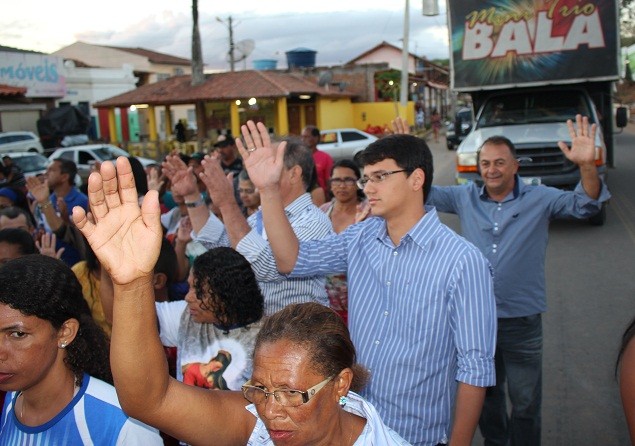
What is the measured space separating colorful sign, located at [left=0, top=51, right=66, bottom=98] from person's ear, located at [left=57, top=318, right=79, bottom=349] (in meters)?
29.4

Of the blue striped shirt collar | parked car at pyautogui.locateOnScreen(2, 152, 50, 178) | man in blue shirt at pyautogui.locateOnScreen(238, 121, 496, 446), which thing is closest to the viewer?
man in blue shirt at pyautogui.locateOnScreen(238, 121, 496, 446)

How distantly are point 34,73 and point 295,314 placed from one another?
105 feet

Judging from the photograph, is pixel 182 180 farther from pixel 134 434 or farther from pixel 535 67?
pixel 535 67

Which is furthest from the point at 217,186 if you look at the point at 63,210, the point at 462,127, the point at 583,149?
the point at 462,127

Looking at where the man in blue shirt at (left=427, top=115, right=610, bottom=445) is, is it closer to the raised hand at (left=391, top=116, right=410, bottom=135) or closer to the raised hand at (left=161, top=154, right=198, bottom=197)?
the raised hand at (left=391, top=116, right=410, bottom=135)

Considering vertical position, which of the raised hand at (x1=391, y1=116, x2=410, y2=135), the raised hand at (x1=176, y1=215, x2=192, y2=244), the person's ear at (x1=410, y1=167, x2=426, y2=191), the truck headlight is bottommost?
the raised hand at (x1=176, y1=215, x2=192, y2=244)

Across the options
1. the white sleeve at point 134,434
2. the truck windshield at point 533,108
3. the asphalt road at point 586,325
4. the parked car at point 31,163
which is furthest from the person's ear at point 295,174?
the parked car at point 31,163

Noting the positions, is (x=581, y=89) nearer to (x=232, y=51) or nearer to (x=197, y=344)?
(x=197, y=344)

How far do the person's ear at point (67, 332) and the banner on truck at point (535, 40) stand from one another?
9.60m

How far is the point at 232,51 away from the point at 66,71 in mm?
9269

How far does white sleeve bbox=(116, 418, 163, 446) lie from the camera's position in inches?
88.8

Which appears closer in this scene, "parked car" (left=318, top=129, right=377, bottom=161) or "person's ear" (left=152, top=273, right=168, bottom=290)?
"person's ear" (left=152, top=273, right=168, bottom=290)

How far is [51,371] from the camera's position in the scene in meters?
2.37

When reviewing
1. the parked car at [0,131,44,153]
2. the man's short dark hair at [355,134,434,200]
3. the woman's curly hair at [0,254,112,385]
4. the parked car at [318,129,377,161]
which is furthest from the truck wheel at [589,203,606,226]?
the parked car at [0,131,44,153]
